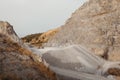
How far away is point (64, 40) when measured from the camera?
4656 centimetres

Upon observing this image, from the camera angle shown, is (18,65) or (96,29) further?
(96,29)

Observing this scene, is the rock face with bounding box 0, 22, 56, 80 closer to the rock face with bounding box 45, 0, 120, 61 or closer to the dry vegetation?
the dry vegetation

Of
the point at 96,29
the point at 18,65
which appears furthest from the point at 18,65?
the point at 96,29

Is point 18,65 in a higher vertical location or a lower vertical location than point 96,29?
higher

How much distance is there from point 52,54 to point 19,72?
10.5 meters

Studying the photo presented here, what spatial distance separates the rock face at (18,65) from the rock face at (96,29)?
20.7 m

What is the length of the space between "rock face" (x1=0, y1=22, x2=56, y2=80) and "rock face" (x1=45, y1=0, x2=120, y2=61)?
20713 millimetres

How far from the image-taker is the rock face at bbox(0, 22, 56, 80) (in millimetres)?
17166

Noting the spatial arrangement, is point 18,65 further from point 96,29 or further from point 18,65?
point 96,29

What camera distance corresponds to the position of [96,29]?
1730 inches

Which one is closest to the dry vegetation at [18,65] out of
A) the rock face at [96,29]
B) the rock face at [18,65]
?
the rock face at [18,65]

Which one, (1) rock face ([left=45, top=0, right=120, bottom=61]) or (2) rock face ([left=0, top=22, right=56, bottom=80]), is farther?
(1) rock face ([left=45, top=0, right=120, bottom=61])

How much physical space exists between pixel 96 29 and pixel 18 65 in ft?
88.6

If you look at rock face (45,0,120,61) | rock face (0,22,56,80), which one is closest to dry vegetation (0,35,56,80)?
rock face (0,22,56,80)
